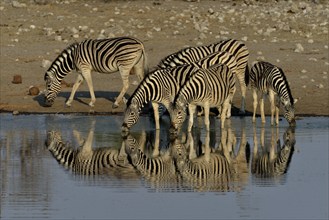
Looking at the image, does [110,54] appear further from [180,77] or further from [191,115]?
[191,115]

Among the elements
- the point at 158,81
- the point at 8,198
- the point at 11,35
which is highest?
the point at 11,35

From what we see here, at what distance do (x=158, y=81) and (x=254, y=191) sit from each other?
5976 mm

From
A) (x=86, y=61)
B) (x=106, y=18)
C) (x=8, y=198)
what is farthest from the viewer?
(x=106, y=18)

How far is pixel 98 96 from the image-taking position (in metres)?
22.2

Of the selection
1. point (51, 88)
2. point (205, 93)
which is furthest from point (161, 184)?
point (51, 88)

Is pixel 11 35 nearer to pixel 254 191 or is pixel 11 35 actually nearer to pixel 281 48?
pixel 281 48

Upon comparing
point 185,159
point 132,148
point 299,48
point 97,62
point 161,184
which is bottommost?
point 161,184

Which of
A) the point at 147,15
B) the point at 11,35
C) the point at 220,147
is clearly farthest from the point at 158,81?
the point at 147,15

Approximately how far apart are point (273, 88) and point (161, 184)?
6.02 meters

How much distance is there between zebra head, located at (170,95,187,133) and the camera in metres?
17.7

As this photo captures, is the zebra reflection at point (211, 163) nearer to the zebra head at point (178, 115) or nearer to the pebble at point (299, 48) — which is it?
the zebra head at point (178, 115)

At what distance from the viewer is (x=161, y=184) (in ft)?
43.9

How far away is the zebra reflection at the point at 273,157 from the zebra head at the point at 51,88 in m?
4.76

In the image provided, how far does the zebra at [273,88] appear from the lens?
18672mm
